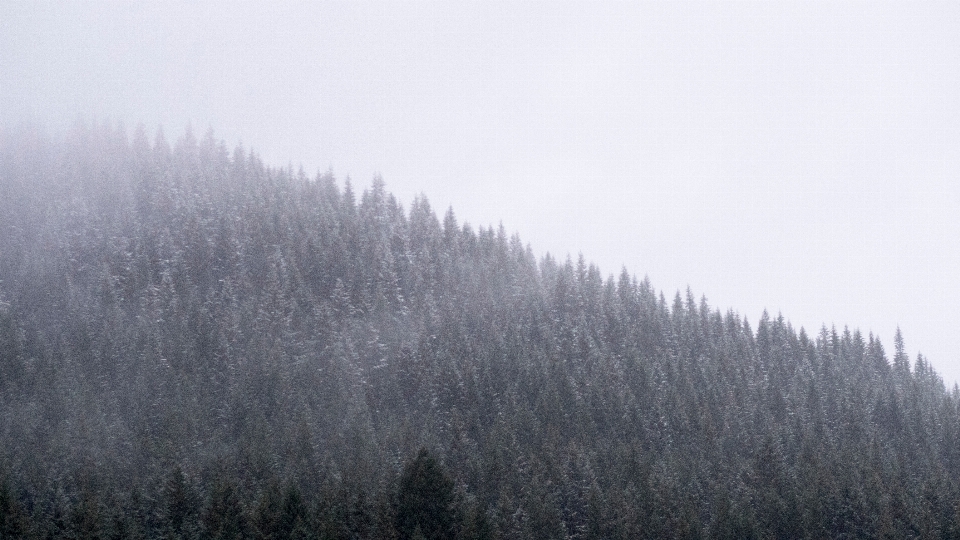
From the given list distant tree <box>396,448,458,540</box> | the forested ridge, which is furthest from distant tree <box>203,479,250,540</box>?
distant tree <box>396,448,458,540</box>

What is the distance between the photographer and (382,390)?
5054 inches

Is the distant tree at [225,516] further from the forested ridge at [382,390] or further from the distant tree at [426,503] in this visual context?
the distant tree at [426,503]

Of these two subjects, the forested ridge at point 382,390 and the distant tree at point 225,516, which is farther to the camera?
the forested ridge at point 382,390

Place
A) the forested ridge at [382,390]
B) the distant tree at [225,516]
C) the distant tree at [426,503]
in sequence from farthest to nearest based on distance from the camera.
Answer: the forested ridge at [382,390] < the distant tree at [225,516] < the distant tree at [426,503]

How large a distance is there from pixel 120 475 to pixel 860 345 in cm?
14805

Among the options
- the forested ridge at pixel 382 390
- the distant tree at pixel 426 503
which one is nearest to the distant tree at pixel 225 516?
the forested ridge at pixel 382 390

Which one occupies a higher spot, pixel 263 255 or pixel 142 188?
pixel 142 188

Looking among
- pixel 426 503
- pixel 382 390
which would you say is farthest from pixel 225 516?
pixel 382 390

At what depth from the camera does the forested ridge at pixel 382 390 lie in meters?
87.5

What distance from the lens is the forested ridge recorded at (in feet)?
287

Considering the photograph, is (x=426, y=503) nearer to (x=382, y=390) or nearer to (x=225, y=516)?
(x=225, y=516)

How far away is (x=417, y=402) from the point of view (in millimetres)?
125812

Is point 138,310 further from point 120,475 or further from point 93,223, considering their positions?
point 120,475

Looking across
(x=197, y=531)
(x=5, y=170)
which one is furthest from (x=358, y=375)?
(x=5, y=170)
